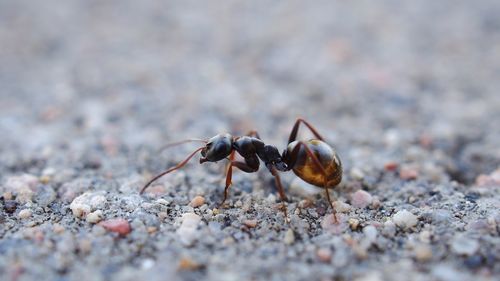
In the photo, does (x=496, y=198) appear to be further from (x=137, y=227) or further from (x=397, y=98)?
(x=137, y=227)

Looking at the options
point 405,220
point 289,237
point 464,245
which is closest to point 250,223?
point 289,237

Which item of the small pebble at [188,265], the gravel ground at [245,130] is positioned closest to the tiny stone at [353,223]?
the gravel ground at [245,130]

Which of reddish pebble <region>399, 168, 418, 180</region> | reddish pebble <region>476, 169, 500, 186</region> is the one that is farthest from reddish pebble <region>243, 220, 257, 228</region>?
reddish pebble <region>476, 169, 500, 186</region>

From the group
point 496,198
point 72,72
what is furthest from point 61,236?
point 72,72

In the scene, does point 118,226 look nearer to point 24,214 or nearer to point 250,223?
point 24,214

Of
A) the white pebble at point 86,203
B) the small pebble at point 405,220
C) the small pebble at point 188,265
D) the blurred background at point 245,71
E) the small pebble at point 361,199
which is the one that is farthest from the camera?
the blurred background at point 245,71

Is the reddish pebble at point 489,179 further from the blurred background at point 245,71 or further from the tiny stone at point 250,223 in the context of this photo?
the tiny stone at point 250,223

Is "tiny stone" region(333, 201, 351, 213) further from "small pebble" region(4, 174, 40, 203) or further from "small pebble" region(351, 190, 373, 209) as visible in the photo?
"small pebble" region(4, 174, 40, 203)
